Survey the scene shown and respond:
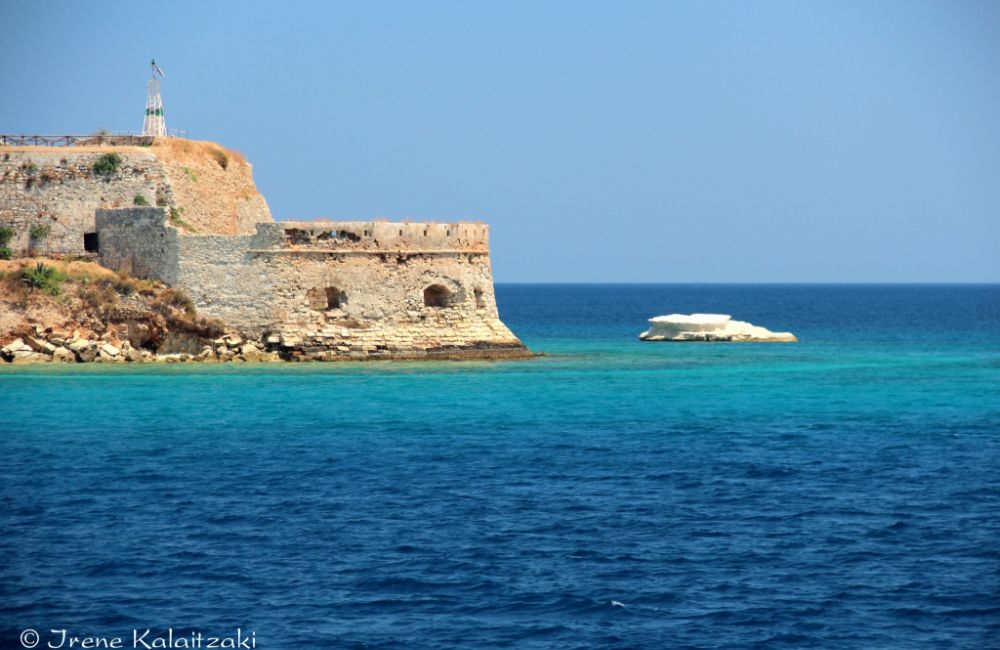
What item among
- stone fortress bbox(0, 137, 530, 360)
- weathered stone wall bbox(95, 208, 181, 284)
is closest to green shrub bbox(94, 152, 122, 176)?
stone fortress bbox(0, 137, 530, 360)

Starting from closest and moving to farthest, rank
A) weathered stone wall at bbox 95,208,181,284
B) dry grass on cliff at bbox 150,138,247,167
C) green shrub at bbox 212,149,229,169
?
weathered stone wall at bbox 95,208,181,284 → dry grass on cliff at bbox 150,138,247,167 → green shrub at bbox 212,149,229,169

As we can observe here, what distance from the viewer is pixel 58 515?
18.3m

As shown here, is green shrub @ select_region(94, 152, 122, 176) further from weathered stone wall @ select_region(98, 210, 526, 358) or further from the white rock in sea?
the white rock in sea

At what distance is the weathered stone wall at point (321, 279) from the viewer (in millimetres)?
37469

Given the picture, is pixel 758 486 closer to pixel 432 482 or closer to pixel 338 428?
pixel 432 482

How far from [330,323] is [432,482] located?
17725 mm

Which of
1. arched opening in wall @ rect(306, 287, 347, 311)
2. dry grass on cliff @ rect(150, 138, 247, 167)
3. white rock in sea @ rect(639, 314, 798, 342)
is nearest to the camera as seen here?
arched opening in wall @ rect(306, 287, 347, 311)

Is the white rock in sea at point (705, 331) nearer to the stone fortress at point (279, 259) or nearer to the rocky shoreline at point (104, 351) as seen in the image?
the stone fortress at point (279, 259)

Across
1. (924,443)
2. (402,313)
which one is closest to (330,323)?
(402,313)

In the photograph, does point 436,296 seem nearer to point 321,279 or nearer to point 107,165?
point 321,279

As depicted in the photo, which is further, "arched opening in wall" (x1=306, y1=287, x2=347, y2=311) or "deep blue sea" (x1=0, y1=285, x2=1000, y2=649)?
"arched opening in wall" (x1=306, y1=287, x2=347, y2=311)

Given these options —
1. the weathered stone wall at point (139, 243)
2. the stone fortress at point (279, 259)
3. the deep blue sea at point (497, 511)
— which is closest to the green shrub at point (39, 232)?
the stone fortress at point (279, 259)

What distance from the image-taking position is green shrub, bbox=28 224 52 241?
39.9 m

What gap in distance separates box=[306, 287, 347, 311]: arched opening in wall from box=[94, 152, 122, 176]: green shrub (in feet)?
24.0
